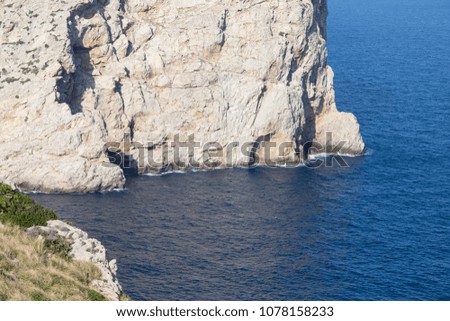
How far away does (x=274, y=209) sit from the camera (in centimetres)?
10031

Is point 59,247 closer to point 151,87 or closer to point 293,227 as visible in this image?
point 293,227

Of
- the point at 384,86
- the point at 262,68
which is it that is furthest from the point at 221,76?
the point at 384,86

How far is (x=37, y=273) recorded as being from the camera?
49.8m

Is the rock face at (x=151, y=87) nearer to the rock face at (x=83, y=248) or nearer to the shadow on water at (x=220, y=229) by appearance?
the shadow on water at (x=220, y=229)

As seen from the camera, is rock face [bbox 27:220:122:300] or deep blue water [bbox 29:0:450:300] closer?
rock face [bbox 27:220:122:300]

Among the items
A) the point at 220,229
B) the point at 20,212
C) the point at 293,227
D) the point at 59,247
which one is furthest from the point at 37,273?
the point at 293,227

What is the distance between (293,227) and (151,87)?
3249cm

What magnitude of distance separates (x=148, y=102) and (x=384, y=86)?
2393 inches

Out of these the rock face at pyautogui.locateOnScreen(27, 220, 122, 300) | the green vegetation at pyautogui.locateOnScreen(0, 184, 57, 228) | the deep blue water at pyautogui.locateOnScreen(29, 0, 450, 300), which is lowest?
the deep blue water at pyautogui.locateOnScreen(29, 0, 450, 300)

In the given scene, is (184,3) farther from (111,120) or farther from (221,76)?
(111,120)

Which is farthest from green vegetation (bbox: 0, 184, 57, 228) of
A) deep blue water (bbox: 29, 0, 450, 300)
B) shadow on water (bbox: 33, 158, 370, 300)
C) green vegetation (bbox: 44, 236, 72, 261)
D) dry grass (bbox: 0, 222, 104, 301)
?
deep blue water (bbox: 29, 0, 450, 300)

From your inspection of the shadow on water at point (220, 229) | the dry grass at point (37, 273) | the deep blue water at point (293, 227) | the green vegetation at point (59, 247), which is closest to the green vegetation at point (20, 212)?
the dry grass at point (37, 273)

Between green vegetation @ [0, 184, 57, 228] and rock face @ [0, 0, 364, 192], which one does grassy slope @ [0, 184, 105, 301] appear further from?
rock face @ [0, 0, 364, 192]

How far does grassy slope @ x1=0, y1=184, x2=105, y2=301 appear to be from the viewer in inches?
1877
